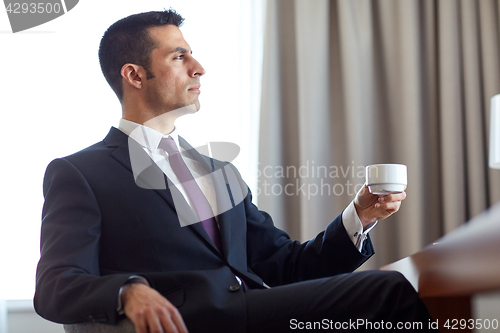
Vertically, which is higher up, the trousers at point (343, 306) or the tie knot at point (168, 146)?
the tie knot at point (168, 146)

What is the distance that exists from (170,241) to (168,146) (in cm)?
34

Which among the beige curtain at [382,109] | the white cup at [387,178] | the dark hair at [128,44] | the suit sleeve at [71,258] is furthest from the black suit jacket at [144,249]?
the beige curtain at [382,109]

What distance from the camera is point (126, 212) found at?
106cm

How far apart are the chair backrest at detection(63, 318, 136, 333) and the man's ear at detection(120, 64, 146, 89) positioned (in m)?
0.78

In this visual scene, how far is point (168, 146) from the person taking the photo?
129cm

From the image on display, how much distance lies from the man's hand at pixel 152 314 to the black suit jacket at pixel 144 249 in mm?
47

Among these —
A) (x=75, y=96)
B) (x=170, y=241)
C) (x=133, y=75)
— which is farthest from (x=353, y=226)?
(x=75, y=96)

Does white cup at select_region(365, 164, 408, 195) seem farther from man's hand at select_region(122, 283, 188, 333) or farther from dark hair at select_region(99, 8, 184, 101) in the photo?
dark hair at select_region(99, 8, 184, 101)

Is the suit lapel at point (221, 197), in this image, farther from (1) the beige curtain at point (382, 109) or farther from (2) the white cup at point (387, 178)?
(1) the beige curtain at point (382, 109)

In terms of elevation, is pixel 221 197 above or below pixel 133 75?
below

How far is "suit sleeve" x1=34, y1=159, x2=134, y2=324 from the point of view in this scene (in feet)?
2.59

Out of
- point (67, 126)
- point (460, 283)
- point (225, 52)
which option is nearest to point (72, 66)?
point (67, 126)

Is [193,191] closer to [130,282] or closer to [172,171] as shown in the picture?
[172,171]

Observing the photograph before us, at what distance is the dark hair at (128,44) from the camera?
4.77ft
